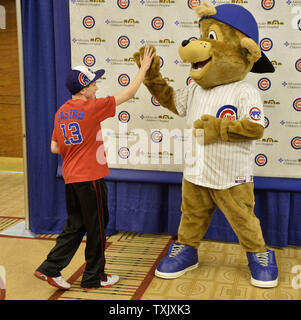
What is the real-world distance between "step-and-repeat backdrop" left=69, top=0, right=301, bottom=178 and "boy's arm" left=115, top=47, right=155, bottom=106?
0.51 m

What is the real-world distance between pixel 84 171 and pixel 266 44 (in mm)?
1441

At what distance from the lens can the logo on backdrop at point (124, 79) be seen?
3.13 metres

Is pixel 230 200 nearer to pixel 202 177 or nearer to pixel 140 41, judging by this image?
pixel 202 177

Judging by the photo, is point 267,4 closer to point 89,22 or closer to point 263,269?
point 89,22

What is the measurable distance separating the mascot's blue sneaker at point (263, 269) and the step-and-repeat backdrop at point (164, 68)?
25.8 inches

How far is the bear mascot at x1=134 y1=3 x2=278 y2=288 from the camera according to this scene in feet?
7.79

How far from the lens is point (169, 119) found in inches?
123

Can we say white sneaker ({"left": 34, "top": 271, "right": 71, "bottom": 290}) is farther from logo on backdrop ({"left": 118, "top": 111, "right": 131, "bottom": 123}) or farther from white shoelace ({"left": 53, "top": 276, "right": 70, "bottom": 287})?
logo on backdrop ({"left": 118, "top": 111, "right": 131, "bottom": 123})

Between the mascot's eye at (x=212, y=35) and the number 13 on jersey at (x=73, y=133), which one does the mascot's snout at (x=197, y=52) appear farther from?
the number 13 on jersey at (x=73, y=133)

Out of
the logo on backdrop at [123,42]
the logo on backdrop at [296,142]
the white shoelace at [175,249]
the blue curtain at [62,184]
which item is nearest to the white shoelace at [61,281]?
the white shoelace at [175,249]

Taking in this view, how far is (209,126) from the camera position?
7.79ft

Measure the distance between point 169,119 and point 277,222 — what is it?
1016 mm

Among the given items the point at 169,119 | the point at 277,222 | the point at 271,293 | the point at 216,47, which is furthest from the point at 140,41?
the point at 271,293

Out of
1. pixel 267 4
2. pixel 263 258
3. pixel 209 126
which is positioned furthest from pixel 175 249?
pixel 267 4
